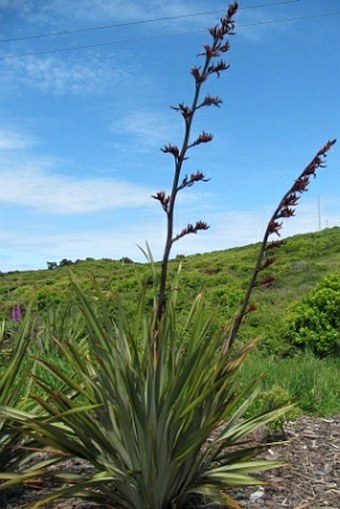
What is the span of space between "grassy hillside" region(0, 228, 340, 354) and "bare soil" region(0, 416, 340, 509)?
17.7ft

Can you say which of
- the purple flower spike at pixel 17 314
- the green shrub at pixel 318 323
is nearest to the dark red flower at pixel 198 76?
the purple flower spike at pixel 17 314

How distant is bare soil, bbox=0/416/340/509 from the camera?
401 centimetres

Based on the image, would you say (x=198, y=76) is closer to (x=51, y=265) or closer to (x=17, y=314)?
(x=17, y=314)

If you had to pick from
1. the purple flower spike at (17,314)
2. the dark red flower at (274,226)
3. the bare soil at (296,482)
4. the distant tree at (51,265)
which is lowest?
the bare soil at (296,482)

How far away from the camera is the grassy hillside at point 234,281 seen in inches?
543

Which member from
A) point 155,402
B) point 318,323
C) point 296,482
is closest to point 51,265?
point 318,323

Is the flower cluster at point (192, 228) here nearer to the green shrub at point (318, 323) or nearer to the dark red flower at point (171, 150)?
the dark red flower at point (171, 150)

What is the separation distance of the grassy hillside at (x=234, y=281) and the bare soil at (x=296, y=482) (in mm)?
5395

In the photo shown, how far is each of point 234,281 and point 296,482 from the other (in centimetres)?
1521

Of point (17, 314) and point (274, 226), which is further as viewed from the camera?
point (17, 314)

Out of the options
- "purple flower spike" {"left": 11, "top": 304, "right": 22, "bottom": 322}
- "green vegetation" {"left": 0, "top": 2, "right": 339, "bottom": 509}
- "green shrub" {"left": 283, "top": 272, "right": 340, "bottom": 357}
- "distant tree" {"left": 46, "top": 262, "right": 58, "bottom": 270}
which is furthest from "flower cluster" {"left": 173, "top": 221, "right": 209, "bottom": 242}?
"distant tree" {"left": 46, "top": 262, "right": 58, "bottom": 270}

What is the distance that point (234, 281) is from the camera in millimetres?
19422

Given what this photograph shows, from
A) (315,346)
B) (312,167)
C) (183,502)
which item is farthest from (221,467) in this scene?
(315,346)

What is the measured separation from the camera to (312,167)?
3600 mm
